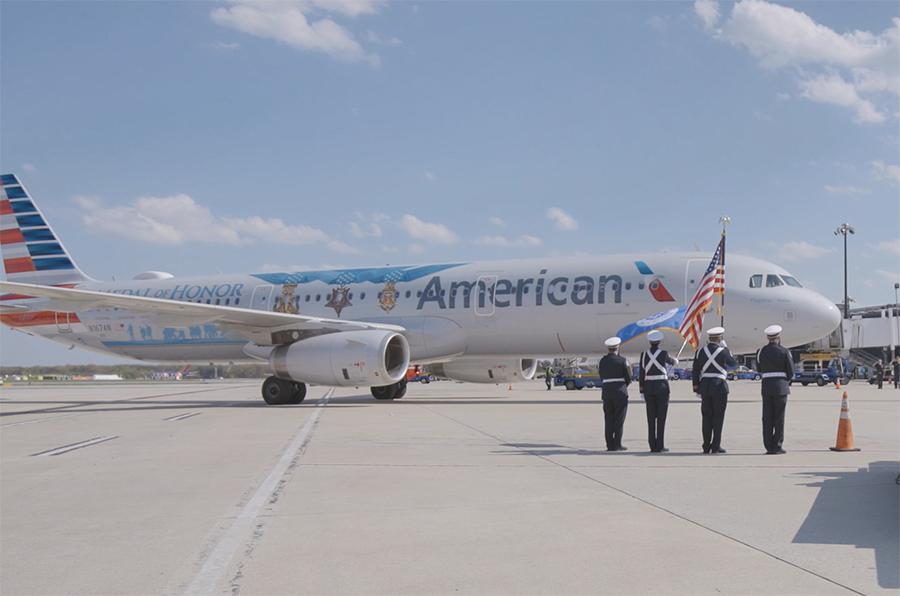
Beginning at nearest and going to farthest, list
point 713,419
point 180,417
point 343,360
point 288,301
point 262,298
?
point 713,419 < point 180,417 < point 343,360 < point 288,301 < point 262,298

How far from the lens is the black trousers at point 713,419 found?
417 inches

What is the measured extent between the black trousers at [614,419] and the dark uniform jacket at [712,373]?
0.98 metres

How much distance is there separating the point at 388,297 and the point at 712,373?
47.6ft

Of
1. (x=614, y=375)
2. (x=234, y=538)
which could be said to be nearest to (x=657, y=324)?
(x=614, y=375)

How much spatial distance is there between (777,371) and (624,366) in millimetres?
1920

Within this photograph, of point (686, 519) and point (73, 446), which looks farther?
point (73, 446)

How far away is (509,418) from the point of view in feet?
56.4

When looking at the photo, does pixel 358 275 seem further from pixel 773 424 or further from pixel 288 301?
pixel 773 424

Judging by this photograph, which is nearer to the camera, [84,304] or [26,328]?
[84,304]

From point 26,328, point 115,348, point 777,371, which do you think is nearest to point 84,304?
point 115,348

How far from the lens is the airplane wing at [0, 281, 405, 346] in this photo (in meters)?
20.8

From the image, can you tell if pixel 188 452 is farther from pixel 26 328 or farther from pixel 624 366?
pixel 26 328

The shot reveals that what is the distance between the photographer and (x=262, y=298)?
26.8m

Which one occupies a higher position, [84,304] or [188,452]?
[84,304]
